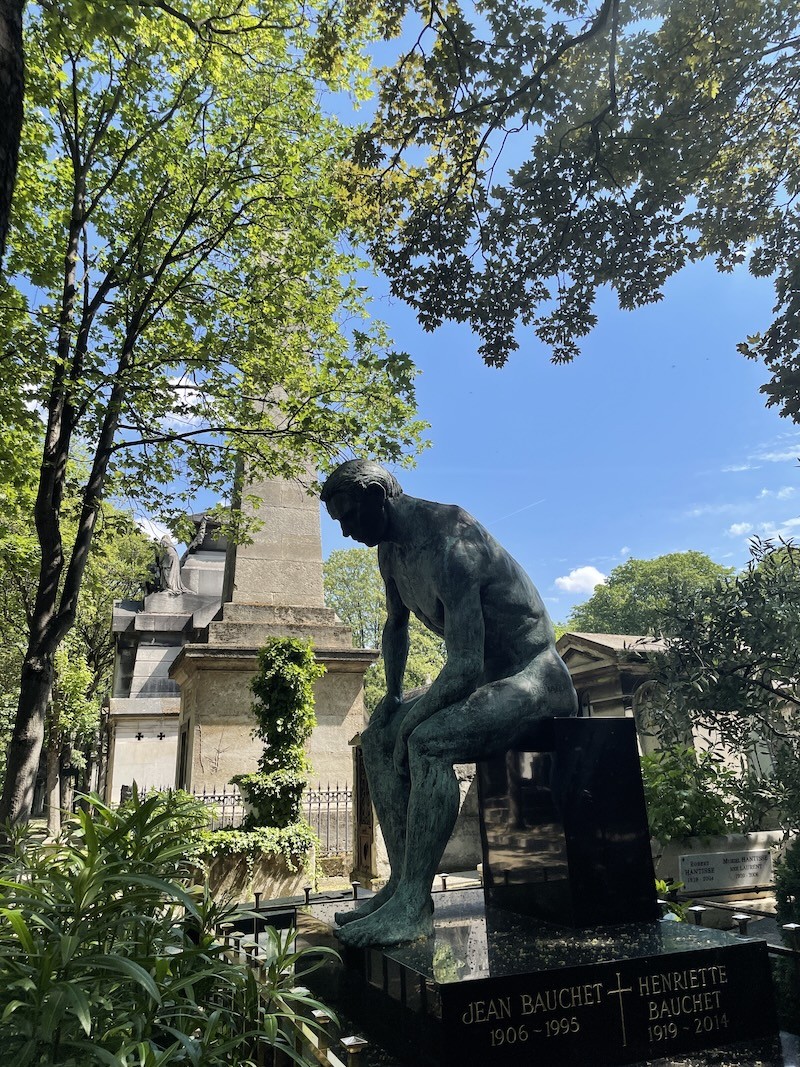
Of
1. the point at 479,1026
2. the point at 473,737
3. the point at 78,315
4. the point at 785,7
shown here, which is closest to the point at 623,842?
the point at 473,737

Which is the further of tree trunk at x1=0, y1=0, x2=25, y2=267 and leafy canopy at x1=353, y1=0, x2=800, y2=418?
leafy canopy at x1=353, y1=0, x2=800, y2=418

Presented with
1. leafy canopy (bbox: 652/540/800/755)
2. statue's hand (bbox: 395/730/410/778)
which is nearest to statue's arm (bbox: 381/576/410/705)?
statue's hand (bbox: 395/730/410/778)

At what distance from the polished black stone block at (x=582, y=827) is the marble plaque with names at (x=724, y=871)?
4944mm

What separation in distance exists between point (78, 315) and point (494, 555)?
7.93 metres

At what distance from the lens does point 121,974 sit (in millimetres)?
2295

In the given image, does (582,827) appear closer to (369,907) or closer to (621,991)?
(621,991)

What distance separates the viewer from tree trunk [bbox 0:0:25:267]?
9.86ft

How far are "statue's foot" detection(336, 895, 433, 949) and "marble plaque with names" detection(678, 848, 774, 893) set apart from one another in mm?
5763

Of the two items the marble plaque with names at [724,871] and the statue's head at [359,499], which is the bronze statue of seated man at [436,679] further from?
the marble plaque with names at [724,871]

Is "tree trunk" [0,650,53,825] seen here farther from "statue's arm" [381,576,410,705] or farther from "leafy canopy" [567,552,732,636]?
"leafy canopy" [567,552,732,636]

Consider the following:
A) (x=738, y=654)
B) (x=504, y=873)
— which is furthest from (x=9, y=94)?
(x=738, y=654)

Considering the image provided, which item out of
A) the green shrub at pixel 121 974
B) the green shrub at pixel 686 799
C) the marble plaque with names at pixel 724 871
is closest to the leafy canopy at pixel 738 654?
the green shrub at pixel 686 799

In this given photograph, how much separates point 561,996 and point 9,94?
4.24 m

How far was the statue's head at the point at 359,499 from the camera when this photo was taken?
164 inches
